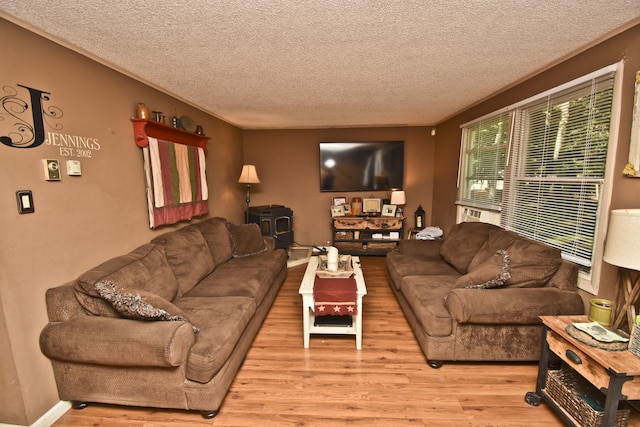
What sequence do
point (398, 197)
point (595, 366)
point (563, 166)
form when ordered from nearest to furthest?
1. point (595, 366)
2. point (563, 166)
3. point (398, 197)

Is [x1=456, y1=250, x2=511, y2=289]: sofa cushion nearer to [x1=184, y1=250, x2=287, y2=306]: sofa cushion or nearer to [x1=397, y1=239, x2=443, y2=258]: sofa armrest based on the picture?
[x1=397, y1=239, x2=443, y2=258]: sofa armrest

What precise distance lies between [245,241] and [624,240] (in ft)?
Result: 10.8

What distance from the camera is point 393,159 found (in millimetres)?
5078

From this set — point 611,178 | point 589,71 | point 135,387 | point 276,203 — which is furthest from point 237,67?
point 276,203

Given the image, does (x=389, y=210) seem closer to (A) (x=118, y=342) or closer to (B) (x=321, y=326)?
(B) (x=321, y=326)

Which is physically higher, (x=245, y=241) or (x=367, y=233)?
(x=245, y=241)

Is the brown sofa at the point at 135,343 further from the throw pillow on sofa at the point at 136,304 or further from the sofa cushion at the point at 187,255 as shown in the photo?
the sofa cushion at the point at 187,255

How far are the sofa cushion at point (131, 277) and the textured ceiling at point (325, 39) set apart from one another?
149cm

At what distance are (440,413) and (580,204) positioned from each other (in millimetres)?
1792

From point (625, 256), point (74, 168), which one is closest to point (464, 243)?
point (625, 256)

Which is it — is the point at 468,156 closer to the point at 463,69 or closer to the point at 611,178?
the point at 463,69

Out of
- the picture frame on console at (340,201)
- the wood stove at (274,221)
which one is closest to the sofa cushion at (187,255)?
the wood stove at (274,221)

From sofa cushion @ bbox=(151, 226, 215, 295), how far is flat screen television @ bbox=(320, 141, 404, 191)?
276 centimetres

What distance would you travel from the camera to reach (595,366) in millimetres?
1426
